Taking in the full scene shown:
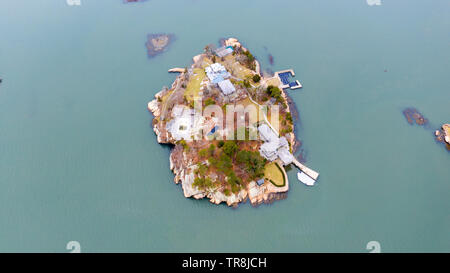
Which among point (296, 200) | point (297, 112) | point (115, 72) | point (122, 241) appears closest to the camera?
point (122, 241)

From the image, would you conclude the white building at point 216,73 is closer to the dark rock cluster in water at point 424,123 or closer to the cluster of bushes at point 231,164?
the cluster of bushes at point 231,164

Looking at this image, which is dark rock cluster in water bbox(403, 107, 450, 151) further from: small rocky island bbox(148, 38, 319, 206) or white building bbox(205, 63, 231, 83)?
white building bbox(205, 63, 231, 83)

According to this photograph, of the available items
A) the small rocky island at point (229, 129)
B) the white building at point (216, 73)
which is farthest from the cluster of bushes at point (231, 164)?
the white building at point (216, 73)

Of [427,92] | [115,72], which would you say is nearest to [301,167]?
[427,92]

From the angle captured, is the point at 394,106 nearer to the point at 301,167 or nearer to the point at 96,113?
the point at 301,167

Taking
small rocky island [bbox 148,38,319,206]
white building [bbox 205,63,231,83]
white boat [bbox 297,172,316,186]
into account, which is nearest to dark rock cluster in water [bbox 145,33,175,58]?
small rocky island [bbox 148,38,319,206]
